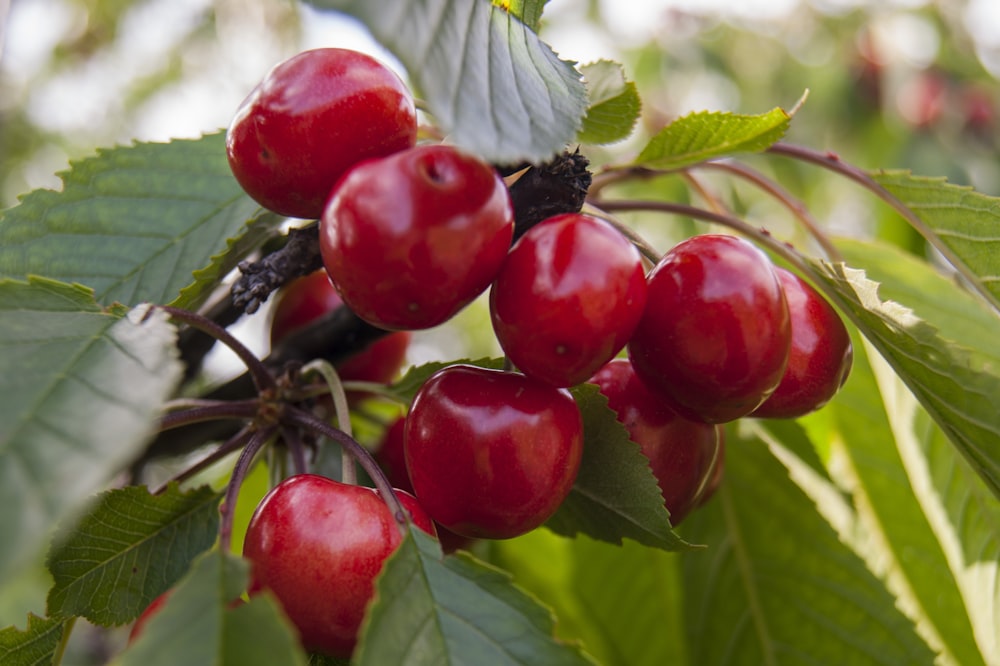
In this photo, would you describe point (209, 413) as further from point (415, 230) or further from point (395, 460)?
point (415, 230)

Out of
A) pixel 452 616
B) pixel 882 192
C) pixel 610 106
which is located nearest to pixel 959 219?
pixel 882 192

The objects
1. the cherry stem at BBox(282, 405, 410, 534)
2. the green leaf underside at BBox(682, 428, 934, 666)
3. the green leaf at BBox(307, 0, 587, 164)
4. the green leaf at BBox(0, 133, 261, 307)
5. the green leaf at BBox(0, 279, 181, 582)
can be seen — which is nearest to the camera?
the green leaf at BBox(0, 279, 181, 582)

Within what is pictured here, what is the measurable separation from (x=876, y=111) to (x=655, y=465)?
3.43 meters

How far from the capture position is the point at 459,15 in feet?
Answer: 2.15

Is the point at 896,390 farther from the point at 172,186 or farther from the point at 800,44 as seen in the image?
the point at 800,44

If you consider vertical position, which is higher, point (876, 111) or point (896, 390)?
point (896, 390)

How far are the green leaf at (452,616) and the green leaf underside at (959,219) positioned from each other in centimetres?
67

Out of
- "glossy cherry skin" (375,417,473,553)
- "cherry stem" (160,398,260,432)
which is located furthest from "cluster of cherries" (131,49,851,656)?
"cherry stem" (160,398,260,432)

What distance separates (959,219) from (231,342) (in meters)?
0.82

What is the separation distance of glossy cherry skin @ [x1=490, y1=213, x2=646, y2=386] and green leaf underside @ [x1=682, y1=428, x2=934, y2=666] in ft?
1.88

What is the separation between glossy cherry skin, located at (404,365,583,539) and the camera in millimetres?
694

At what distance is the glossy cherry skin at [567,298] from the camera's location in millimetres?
643

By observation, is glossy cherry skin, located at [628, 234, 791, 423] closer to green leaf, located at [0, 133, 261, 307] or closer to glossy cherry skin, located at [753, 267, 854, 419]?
glossy cherry skin, located at [753, 267, 854, 419]

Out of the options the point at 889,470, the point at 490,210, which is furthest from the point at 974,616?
the point at 490,210
